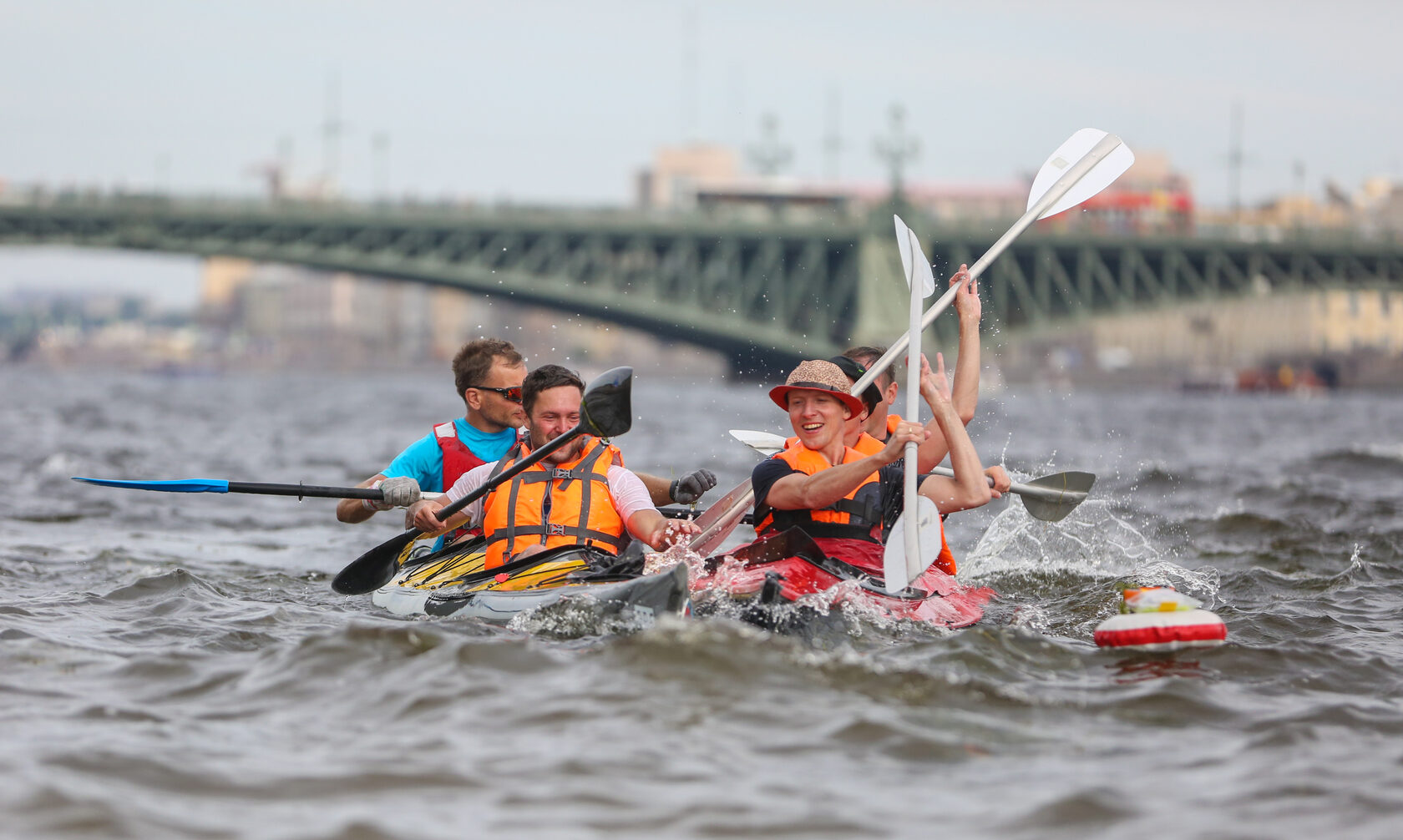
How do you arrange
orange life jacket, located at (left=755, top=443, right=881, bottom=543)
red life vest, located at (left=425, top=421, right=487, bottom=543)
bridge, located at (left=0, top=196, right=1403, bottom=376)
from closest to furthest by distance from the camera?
orange life jacket, located at (left=755, top=443, right=881, bottom=543)
red life vest, located at (left=425, top=421, right=487, bottom=543)
bridge, located at (left=0, top=196, right=1403, bottom=376)

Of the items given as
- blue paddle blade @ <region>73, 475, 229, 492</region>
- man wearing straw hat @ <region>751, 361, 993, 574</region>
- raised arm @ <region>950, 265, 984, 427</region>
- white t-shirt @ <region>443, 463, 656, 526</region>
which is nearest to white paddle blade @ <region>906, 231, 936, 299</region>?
raised arm @ <region>950, 265, 984, 427</region>

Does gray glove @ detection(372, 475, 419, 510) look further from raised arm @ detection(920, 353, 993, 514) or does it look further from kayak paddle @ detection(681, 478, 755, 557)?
raised arm @ detection(920, 353, 993, 514)

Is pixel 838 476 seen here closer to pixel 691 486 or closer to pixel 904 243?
pixel 691 486

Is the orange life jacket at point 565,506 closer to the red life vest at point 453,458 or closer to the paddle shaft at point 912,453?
the red life vest at point 453,458

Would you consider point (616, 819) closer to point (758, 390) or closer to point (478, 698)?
point (478, 698)

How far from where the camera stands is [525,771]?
16.4ft

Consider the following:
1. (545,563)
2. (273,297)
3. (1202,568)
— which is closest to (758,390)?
(1202,568)

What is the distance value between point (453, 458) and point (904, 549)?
276cm

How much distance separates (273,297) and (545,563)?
171 meters

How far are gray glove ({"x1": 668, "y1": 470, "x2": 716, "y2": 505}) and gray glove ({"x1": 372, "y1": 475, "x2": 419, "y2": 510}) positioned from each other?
135cm

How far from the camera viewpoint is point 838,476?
6738 mm

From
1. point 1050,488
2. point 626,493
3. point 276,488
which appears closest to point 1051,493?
point 1050,488

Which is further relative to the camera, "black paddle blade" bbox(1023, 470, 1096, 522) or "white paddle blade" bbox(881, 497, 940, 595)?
"black paddle blade" bbox(1023, 470, 1096, 522)

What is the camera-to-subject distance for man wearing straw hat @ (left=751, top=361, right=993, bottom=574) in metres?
6.78
